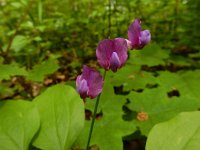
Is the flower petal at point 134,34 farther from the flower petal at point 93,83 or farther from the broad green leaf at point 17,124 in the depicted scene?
the broad green leaf at point 17,124

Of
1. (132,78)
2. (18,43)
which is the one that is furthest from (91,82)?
(18,43)

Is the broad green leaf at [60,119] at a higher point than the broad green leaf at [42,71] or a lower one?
higher

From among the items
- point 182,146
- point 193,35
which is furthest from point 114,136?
point 193,35

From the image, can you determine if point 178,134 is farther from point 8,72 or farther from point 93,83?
point 8,72

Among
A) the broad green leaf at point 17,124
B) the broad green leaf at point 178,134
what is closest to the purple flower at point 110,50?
the broad green leaf at point 178,134

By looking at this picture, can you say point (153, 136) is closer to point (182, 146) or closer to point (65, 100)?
point (182, 146)
